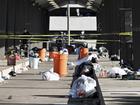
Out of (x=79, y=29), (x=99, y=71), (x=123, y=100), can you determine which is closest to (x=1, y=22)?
(x=99, y=71)

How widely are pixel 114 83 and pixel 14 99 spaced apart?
3464 mm

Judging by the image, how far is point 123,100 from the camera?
11.6m

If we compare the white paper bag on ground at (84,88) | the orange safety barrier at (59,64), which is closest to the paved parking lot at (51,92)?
the white paper bag on ground at (84,88)

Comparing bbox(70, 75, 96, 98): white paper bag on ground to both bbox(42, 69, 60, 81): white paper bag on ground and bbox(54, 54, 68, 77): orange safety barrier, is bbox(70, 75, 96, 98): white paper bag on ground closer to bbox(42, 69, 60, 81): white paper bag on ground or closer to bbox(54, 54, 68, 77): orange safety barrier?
Answer: bbox(42, 69, 60, 81): white paper bag on ground

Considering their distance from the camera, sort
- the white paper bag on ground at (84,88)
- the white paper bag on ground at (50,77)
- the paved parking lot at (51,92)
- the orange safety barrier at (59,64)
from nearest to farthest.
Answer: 1. the paved parking lot at (51,92)
2. the white paper bag on ground at (84,88)
3. the white paper bag on ground at (50,77)
4. the orange safety barrier at (59,64)

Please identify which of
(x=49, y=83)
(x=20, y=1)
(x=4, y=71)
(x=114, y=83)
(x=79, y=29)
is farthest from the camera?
(x=79, y=29)

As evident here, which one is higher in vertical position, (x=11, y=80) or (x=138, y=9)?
(x=138, y=9)

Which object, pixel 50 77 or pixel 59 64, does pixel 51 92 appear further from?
pixel 59 64

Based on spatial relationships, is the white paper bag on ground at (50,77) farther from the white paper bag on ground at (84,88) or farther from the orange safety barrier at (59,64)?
the white paper bag on ground at (84,88)

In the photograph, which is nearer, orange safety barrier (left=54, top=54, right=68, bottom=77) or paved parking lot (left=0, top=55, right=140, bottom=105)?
paved parking lot (left=0, top=55, right=140, bottom=105)

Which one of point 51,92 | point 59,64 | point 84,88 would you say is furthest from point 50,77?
point 84,88

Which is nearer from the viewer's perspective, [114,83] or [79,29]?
[114,83]

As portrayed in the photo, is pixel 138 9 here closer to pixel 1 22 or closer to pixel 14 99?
pixel 14 99

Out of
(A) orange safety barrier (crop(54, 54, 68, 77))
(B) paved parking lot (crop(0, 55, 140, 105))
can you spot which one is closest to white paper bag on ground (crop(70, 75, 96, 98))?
(B) paved parking lot (crop(0, 55, 140, 105))
